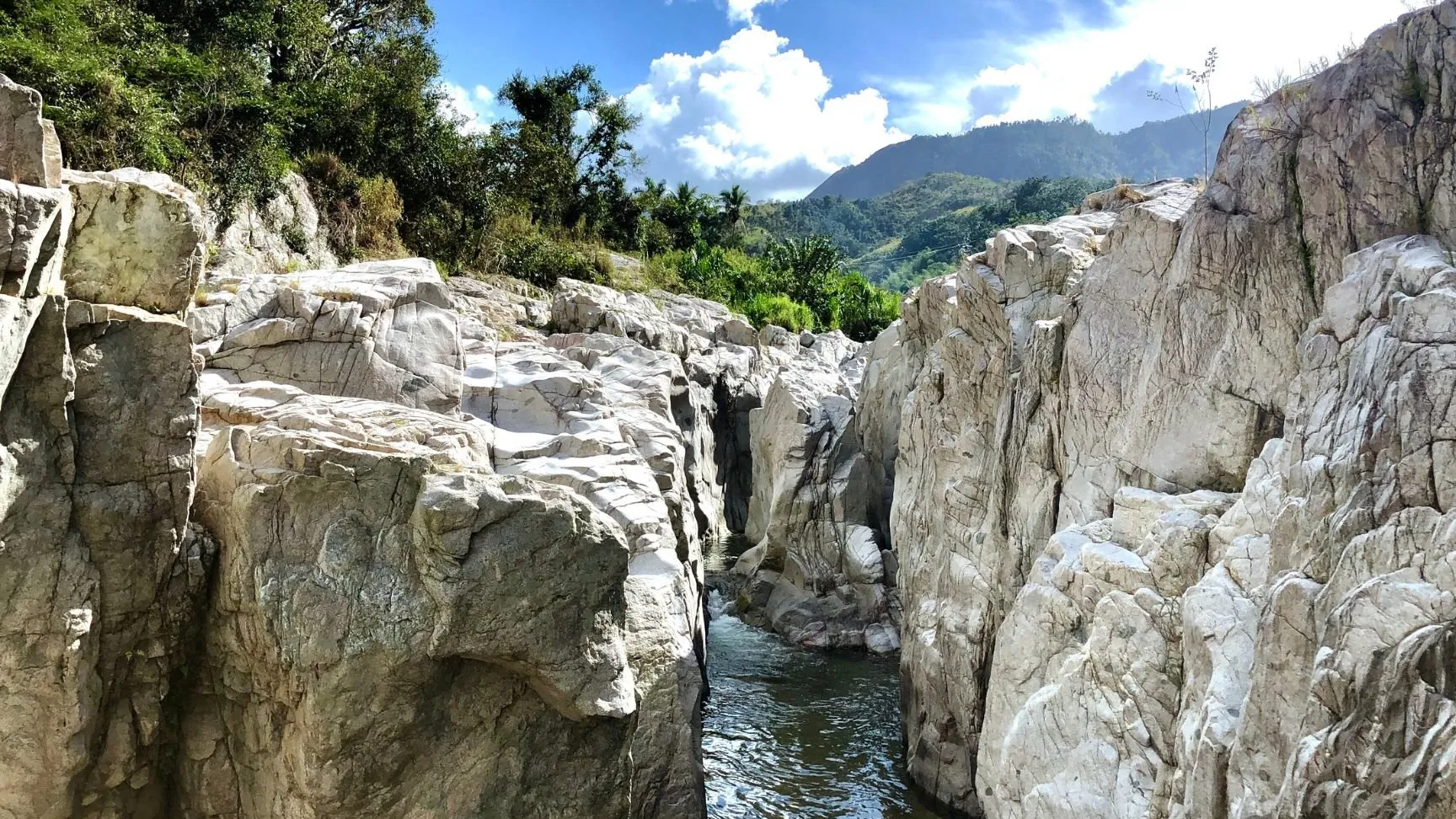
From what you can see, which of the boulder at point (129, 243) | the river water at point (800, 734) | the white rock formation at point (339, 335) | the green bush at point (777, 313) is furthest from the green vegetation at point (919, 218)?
the boulder at point (129, 243)

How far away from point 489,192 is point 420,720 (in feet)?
114

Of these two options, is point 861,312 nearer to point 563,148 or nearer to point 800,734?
point 563,148

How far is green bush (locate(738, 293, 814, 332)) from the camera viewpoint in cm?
5528

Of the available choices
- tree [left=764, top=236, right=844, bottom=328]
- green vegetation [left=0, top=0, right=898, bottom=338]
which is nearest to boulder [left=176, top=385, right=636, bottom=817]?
green vegetation [left=0, top=0, right=898, bottom=338]

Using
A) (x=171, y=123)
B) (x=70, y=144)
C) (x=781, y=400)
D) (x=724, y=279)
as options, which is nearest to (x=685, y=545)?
(x=781, y=400)

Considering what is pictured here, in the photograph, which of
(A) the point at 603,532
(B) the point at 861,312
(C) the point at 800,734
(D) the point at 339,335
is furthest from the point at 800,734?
(B) the point at 861,312

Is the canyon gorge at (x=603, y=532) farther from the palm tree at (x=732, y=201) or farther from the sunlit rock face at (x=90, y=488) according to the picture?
the palm tree at (x=732, y=201)

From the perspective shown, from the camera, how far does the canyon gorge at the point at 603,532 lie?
349 inches

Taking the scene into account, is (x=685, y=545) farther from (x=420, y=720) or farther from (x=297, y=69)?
(x=297, y=69)

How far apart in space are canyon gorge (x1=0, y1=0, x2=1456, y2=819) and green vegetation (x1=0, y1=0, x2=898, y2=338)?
961cm

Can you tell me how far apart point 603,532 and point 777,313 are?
46.3 meters

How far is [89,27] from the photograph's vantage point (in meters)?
24.3

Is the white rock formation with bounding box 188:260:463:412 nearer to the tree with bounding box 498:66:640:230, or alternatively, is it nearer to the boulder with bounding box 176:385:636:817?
the boulder with bounding box 176:385:636:817

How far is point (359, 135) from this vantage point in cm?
3394
